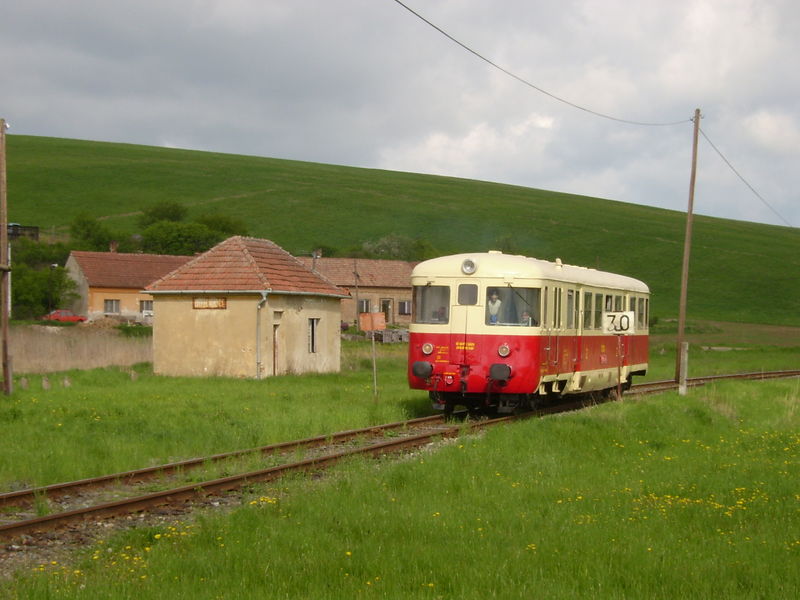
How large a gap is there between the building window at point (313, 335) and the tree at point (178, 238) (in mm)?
52659

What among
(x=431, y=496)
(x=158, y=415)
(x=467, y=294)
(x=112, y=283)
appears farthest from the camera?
(x=112, y=283)

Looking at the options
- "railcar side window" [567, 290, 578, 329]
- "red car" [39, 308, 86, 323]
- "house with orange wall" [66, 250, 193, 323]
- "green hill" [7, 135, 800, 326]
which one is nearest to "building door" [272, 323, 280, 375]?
"railcar side window" [567, 290, 578, 329]

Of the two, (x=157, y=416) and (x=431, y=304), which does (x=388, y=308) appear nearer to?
(x=431, y=304)

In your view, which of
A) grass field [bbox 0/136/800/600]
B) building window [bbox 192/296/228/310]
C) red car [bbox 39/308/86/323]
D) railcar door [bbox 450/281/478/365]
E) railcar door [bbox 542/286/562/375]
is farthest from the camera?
red car [bbox 39/308/86/323]

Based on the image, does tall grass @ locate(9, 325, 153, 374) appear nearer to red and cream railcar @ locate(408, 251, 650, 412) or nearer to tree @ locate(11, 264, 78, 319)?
red and cream railcar @ locate(408, 251, 650, 412)

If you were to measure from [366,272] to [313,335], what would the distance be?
4598 centimetres

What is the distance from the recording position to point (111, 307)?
68.4 metres

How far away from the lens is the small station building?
91.8 feet

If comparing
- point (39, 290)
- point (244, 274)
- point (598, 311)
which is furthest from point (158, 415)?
point (39, 290)

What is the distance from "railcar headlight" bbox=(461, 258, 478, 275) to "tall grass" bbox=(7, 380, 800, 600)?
4.65m

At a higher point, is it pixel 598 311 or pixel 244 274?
pixel 244 274

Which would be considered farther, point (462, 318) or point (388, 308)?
point (388, 308)

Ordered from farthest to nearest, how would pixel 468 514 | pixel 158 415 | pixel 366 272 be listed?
pixel 366 272
pixel 158 415
pixel 468 514

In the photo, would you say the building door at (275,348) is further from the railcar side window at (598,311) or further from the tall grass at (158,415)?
the railcar side window at (598,311)
